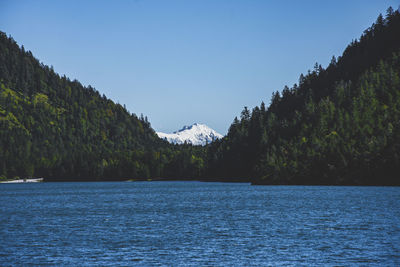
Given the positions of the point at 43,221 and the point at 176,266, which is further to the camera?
the point at 43,221

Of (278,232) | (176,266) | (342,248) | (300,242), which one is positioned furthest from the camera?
(278,232)

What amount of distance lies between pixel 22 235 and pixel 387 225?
53929 millimetres

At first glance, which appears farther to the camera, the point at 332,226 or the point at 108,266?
the point at 332,226

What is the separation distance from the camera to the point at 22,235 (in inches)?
2874

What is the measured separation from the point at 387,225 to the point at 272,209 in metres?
35.6

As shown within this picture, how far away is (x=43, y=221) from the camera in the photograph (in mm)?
92062

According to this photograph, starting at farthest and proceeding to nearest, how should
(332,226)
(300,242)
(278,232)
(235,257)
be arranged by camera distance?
1. (332,226)
2. (278,232)
3. (300,242)
4. (235,257)

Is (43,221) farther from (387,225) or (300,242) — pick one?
(387,225)

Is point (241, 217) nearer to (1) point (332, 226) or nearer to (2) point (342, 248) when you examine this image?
(1) point (332, 226)

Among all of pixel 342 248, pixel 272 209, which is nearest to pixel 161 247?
pixel 342 248

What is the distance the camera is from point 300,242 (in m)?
63.1

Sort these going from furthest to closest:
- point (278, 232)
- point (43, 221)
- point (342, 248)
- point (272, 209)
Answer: point (272, 209) < point (43, 221) < point (278, 232) < point (342, 248)

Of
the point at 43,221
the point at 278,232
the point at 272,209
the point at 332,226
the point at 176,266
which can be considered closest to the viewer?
the point at 176,266

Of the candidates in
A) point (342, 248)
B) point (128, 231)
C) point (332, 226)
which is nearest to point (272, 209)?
point (332, 226)
